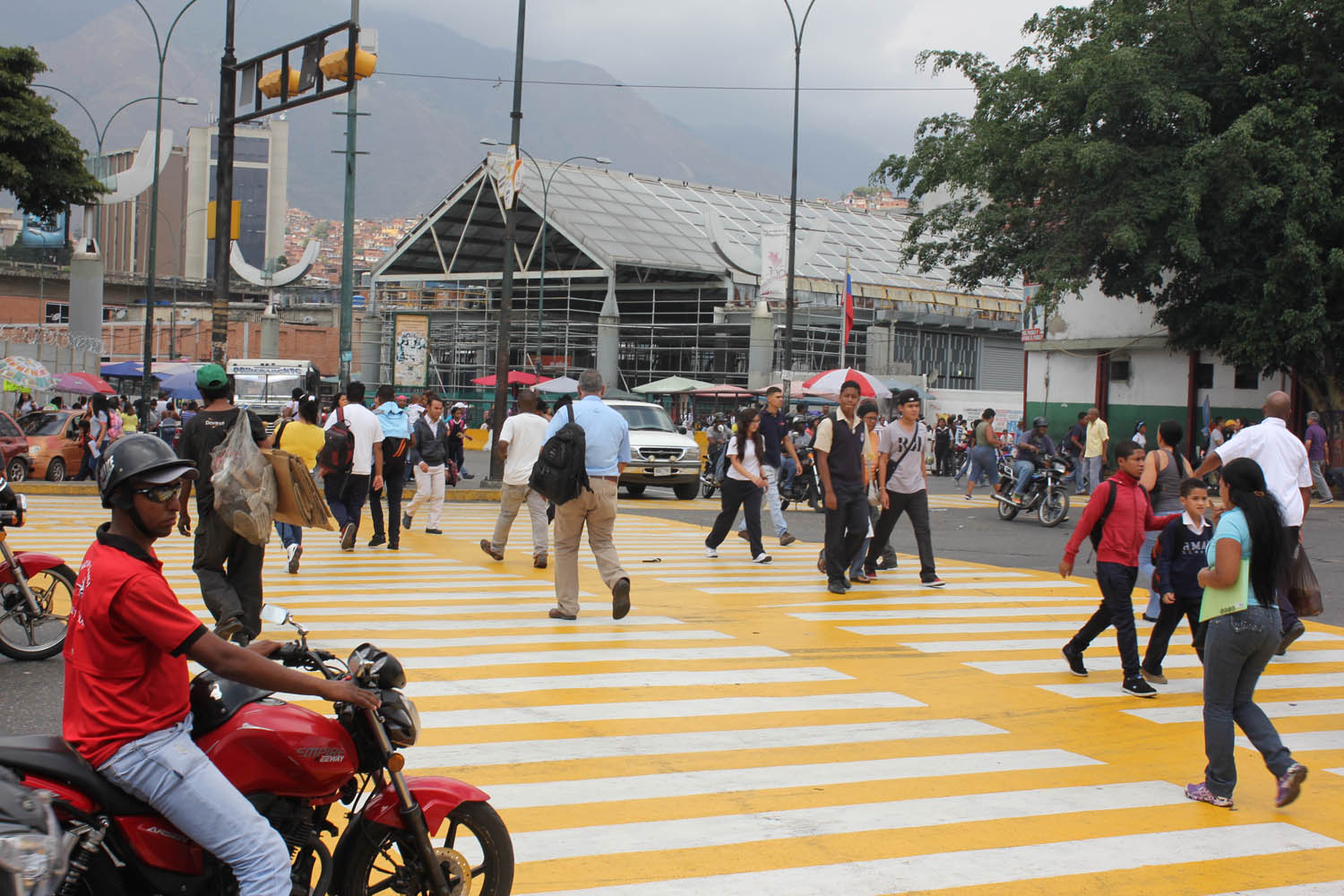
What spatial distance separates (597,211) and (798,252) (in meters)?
11.8

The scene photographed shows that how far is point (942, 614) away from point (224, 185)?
40.7ft

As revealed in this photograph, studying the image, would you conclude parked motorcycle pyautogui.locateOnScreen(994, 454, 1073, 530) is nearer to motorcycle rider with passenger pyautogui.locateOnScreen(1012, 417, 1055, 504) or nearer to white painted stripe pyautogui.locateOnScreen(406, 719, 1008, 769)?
motorcycle rider with passenger pyautogui.locateOnScreen(1012, 417, 1055, 504)

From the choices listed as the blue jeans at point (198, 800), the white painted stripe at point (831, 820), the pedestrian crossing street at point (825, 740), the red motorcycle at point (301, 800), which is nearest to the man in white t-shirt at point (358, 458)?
the pedestrian crossing street at point (825, 740)

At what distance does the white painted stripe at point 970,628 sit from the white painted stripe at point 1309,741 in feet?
10.7

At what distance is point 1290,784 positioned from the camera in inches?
238

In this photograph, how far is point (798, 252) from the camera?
167 feet

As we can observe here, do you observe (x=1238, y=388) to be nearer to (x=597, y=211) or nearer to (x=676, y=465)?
(x=676, y=465)

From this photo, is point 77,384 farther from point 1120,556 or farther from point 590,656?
point 1120,556

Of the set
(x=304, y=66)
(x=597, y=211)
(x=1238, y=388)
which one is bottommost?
(x=1238, y=388)

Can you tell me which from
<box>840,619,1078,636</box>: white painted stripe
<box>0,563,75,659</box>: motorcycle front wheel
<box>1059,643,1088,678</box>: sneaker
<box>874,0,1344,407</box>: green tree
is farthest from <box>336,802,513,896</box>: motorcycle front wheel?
<box>874,0,1344,407</box>: green tree

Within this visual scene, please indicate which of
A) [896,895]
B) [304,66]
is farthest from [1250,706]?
[304,66]

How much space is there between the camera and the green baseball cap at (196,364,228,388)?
8.23m

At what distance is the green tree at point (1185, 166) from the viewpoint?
27.6 metres

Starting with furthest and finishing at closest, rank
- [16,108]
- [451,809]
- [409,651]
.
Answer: [16,108] < [409,651] < [451,809]
